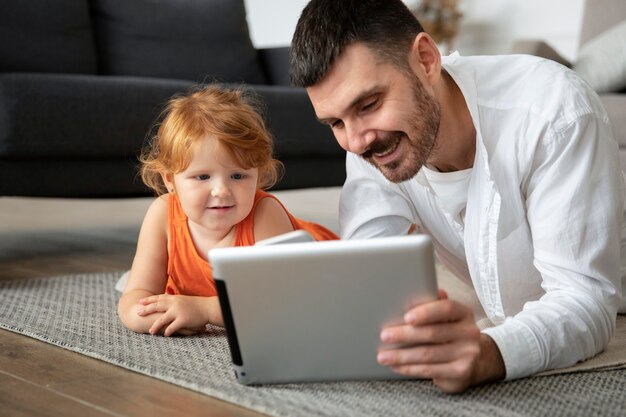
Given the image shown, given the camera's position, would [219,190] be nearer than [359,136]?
No

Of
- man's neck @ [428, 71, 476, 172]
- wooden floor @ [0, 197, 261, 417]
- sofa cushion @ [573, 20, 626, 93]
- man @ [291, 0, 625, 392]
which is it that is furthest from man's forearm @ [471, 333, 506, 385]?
sofa cushion @ [573, 20, 626, 93]

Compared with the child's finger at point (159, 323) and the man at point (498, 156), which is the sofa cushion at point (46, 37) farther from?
the man at point (498, 156)

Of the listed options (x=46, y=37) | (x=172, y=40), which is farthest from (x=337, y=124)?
(x=172, y=40)

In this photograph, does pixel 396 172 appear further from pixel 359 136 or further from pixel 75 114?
pixel 75 114

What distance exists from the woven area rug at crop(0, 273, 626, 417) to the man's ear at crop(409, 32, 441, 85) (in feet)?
1.54

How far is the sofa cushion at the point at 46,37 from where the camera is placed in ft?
9.20

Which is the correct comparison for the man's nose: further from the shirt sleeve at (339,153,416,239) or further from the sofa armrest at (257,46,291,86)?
the sofa armrest at (257,46,291,86)

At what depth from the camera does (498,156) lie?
131cm

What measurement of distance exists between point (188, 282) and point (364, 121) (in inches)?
24.4

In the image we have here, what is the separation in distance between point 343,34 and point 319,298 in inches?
16.6

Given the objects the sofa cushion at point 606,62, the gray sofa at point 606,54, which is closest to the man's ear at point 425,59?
the gray sofa at point 606,54

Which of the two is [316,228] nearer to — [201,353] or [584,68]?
[201,353]

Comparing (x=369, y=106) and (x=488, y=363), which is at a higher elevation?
(x=369, y=106)

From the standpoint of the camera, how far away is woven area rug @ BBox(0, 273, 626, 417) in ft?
3.48
